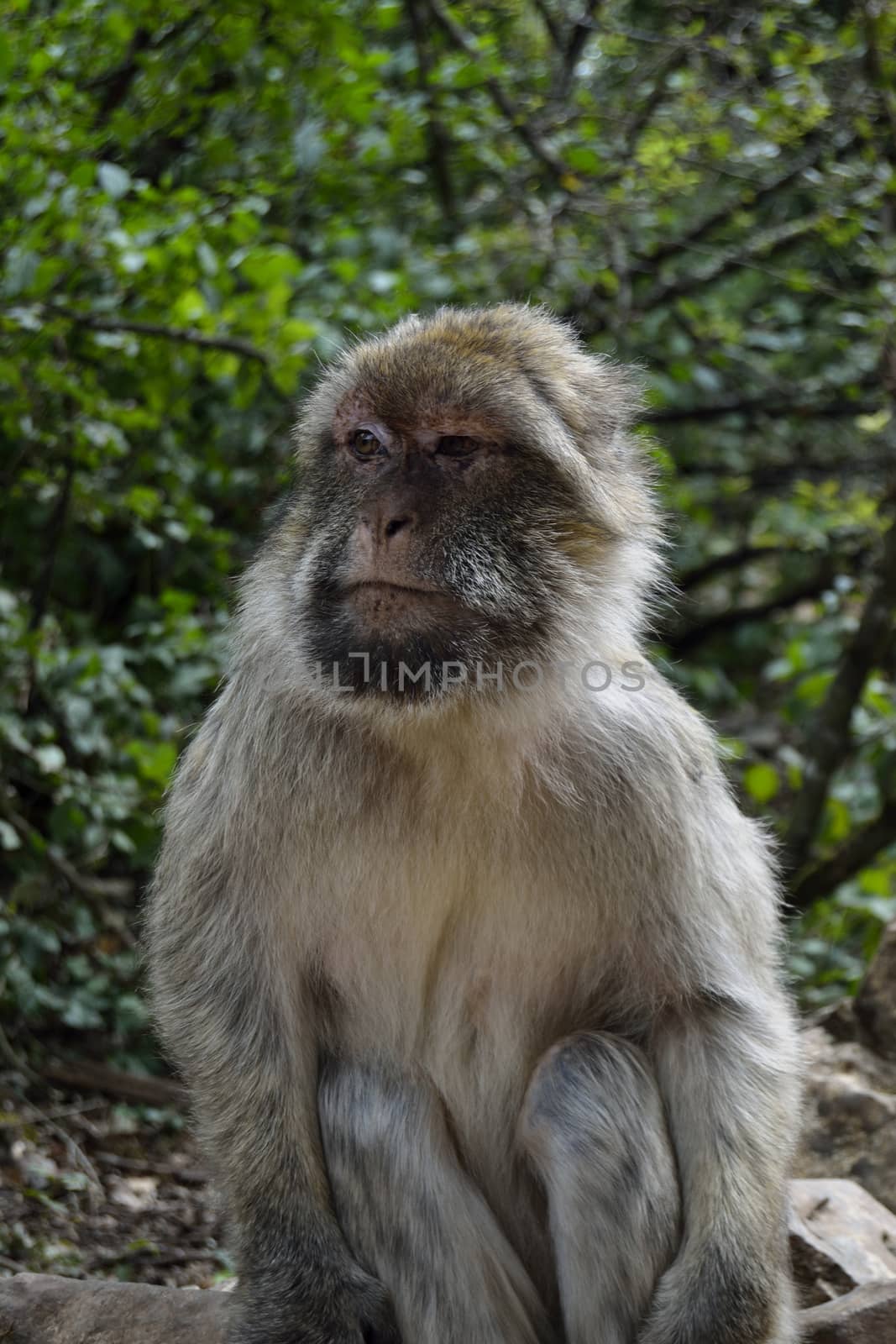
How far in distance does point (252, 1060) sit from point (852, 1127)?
229cm

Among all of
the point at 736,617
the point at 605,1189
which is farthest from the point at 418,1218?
the point at 736,617

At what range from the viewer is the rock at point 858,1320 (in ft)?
10.8

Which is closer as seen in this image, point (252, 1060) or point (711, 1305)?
point (711, 1305)

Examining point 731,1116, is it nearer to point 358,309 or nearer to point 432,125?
point 358,309

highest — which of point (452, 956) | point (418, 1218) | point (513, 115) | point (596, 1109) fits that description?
point (513, 115)

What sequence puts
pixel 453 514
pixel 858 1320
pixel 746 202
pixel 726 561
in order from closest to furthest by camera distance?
1. pixel 453 514
2. pixel 858 1320
3. pixel 746 202
4. pixel 726 561

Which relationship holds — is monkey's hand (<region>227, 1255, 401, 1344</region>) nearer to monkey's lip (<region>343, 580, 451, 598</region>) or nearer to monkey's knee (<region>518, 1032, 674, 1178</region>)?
monkey's knee (<region>518, 1032, 674, 1178</region>)

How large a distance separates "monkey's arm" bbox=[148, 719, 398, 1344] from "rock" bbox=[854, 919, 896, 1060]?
2356mm

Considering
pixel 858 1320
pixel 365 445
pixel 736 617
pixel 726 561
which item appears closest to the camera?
pixel 365 445

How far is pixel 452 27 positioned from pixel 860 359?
2.93 meters

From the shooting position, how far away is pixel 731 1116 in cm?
314

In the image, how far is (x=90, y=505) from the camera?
6.06m

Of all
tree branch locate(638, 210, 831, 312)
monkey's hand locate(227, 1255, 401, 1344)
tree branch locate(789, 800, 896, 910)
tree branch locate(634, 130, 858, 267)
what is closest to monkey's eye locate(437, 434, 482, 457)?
monkey's hand locate(227, 1255, 401, 1344)

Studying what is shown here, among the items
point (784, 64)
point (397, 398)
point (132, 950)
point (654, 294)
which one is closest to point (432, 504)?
point (397, 398)
